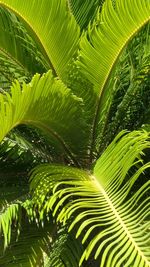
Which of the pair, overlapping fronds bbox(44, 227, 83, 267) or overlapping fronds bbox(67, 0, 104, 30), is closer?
overlapping fronds bbox(44, 227, 83, 267)

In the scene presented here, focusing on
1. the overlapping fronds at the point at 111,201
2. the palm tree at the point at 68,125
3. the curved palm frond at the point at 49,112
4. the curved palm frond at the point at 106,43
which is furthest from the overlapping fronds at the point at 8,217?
the curved palm frond at the point at 106,43

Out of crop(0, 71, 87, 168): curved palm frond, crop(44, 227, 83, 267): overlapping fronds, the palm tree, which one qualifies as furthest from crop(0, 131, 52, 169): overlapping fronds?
crop(44, 227, 83, 267): overlapping fronds

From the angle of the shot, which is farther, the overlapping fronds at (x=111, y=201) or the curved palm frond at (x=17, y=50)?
the curved palm frond at (x=17, y=50)

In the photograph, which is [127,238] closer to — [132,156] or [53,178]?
[132,156]

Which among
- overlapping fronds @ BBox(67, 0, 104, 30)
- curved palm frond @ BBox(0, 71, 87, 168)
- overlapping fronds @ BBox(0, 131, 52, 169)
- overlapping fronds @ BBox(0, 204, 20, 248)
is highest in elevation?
overlapping fronds @ BBox(67, 0, 104, 30)

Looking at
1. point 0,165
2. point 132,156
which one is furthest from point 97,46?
point 0,165

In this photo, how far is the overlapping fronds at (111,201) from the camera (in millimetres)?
1442

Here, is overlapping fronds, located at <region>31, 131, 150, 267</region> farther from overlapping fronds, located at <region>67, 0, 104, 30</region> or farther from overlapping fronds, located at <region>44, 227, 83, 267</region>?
overlapping fronds, located at <region>67, 0, 104, 30</region>

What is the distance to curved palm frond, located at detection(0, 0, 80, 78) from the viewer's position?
→ 1.99 m

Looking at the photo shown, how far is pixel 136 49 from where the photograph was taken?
89.0 inches

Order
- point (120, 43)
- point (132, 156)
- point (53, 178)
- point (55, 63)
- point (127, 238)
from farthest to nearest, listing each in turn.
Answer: point (55, 63) → point (120, 43) → point (53, 178) → point (132, 156) → point (127, 238)

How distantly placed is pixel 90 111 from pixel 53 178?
470 mm

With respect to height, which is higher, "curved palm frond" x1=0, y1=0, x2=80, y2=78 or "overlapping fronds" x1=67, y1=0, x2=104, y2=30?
"overlapping fronds" x1=67, y1=0, x2=104, y2=30

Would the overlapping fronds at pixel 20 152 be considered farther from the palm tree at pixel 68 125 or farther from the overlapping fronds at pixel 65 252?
the overlapping fronds at pixel 65 252
